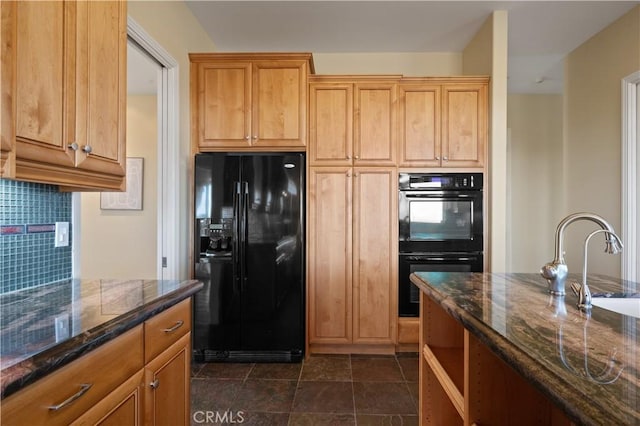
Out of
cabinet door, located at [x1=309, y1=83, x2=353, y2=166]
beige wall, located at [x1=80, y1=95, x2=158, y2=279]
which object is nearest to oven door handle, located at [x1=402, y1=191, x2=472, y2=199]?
cabinet door, located at [x1=309, y1=83, x2=353, y2=166]

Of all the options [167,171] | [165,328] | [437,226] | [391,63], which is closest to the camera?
[165,328]

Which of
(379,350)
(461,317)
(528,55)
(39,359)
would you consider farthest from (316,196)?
(528,55)

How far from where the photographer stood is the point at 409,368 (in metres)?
2.56

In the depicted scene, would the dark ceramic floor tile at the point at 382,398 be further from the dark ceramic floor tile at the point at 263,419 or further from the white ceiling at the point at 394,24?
the white ceiling at the point at 394,24

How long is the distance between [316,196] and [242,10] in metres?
1.70

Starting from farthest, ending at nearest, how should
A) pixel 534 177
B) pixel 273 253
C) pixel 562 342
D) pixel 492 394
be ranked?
pixel 534 177
pixel 273 253
pixel 492 394
pixel 562 342

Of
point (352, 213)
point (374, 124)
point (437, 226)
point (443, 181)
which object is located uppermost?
point (374, 124)

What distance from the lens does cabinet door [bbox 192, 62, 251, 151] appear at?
8.80 feet

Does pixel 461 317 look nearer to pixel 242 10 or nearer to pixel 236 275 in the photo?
pixel 236 275

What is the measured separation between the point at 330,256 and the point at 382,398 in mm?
1115

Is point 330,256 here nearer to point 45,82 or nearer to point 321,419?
point 321,419

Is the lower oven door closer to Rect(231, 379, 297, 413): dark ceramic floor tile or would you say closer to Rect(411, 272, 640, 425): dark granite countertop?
Rect(231, 379, 297, 413): dark ceramic floor tile

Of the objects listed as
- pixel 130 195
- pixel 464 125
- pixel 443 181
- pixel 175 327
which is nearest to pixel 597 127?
pixel 464 125

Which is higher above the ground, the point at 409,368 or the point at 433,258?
the point at 433,258
